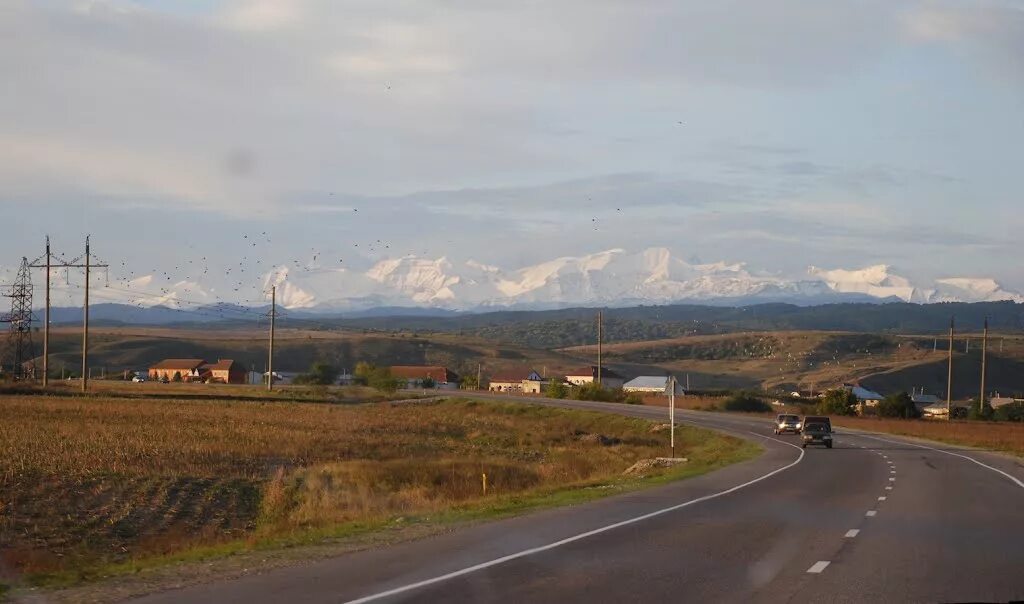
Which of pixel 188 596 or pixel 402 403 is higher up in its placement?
pixel 188 596

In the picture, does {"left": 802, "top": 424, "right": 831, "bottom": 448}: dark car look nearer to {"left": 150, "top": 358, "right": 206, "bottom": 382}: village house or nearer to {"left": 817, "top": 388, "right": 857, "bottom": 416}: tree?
{"left": 817, "top": 388, "right": 857, "bottom": 416}: tree

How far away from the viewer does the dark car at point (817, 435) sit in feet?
167

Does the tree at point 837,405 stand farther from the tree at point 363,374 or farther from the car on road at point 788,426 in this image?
the tree at point 363,374

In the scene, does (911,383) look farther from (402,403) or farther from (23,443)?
(23,443)

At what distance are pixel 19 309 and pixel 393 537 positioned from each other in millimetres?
88992

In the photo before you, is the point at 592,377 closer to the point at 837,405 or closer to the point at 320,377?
the point at 320,377

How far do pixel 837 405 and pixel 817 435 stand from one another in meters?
51.0

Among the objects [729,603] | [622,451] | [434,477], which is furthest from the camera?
[622,451]

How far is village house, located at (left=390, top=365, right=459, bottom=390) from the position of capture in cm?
15657

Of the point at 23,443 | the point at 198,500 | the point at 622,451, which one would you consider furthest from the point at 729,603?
the point at 622,451

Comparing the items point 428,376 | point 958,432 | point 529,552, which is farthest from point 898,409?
point 529,552

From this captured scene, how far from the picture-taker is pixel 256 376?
182000 millimetres

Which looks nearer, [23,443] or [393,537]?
[393,537]

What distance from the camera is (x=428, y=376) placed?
544ft
